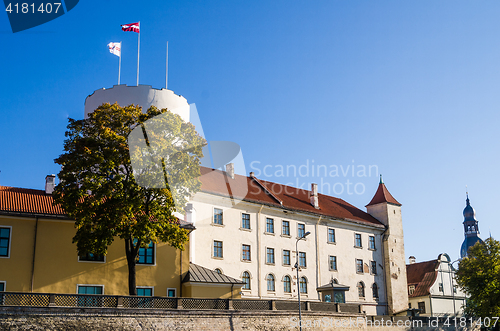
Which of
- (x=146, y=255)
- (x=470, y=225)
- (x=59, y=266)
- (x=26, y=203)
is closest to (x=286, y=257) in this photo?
(x=146, y=255)

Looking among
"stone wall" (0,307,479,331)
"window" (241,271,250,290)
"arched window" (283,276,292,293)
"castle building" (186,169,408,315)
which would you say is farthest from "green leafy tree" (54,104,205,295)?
"arched window" (283,276,292,293)

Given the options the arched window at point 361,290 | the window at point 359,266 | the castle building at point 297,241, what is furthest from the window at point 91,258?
the window at point 359,266

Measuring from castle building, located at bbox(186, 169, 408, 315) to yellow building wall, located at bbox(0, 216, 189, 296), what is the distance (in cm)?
714

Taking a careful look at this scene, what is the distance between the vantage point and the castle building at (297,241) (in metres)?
40.8

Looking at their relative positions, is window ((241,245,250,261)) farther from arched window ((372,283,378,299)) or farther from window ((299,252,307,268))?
arched window ((372,283,378,299))

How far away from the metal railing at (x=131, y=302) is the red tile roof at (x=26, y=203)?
6.18 m

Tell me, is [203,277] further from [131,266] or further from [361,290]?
[361,290]

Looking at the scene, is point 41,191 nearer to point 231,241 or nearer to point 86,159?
point 86,159

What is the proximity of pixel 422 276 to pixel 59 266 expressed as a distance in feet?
152

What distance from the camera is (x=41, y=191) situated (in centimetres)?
3253

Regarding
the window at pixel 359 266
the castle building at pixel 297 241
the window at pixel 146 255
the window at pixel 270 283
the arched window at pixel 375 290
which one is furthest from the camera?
the arched window at pixel 375 290

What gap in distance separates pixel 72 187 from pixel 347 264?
30.9m

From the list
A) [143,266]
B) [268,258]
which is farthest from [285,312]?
[268,258]

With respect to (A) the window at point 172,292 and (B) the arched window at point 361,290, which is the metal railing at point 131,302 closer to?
(A) the window at point 172,292
